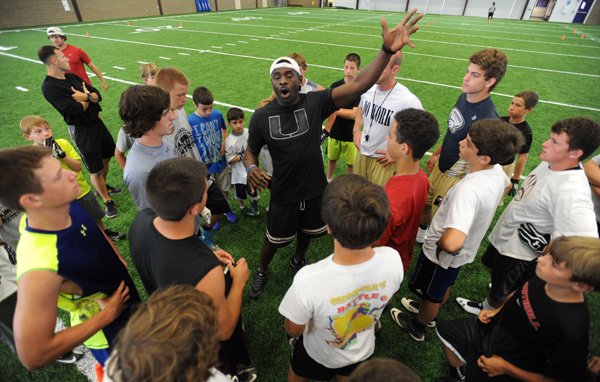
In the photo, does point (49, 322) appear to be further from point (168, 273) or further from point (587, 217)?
point (587, 217)

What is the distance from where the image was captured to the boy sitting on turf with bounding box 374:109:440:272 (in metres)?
2.35

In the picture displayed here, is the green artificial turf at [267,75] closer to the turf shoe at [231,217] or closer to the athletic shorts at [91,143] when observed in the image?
the turf shoe at [231,217]

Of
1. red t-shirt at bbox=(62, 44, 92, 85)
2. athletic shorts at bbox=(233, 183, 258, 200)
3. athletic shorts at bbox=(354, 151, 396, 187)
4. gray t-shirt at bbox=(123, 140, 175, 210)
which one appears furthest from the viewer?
red t-shirt at bbox=(62, 44, 92, 85)

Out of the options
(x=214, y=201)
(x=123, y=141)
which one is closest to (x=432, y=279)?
(x=214, y=201)

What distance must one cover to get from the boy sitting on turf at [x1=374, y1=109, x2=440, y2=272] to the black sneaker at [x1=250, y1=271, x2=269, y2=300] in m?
1.66

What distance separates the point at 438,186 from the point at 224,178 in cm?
309

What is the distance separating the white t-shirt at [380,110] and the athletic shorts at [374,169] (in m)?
0.11

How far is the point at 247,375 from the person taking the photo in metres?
2.64

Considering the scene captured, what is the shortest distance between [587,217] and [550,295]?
0.87m

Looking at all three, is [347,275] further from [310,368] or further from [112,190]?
[112,190]

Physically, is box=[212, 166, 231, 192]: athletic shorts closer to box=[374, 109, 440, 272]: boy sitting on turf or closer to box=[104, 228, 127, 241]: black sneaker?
box=[104, 228, 127, 241]: black sneaker


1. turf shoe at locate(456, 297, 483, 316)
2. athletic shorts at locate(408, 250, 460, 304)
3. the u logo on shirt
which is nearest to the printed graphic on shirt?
athletic shorts at locate(408, 250, 460, 304)

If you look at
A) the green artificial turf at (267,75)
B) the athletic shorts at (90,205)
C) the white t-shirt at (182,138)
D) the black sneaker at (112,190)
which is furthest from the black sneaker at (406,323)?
the black sneaker at (112,190)

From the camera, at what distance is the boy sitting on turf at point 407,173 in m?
2.35
